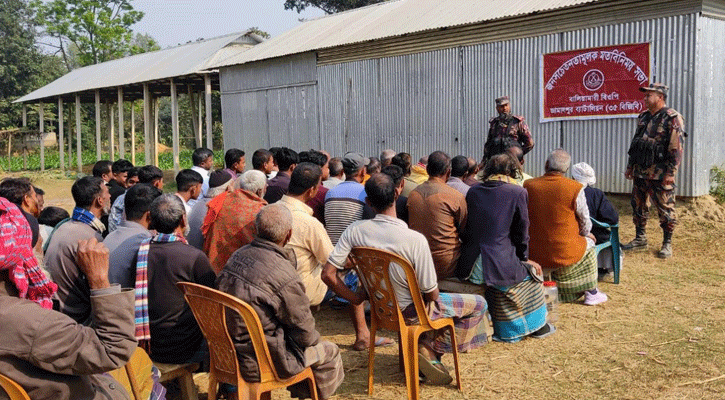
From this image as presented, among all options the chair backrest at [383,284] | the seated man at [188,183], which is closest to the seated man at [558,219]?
the chair backrest at [383,284]

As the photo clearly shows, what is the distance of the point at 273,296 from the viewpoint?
3.28 metres

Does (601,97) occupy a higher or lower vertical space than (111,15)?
lower

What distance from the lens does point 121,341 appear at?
2.53 meters

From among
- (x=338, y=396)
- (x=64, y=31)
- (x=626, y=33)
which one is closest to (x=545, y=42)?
(x=626, y=33)

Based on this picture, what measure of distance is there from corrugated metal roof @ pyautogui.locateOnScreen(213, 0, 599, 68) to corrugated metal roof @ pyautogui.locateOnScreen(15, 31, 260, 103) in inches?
54.6

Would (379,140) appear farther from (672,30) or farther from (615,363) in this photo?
(615,363)

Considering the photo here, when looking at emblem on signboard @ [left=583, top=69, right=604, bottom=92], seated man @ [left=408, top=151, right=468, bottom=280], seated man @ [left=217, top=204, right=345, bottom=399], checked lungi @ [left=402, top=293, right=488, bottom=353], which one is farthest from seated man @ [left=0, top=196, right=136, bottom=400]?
emblem on signboard @ [left=583, top=69, right=604, bottom=92]

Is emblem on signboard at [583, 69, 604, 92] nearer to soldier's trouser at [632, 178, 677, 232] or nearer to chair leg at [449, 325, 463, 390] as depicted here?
soldier's trouser at [632, 178, 677, 232]

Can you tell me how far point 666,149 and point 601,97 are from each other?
212cm

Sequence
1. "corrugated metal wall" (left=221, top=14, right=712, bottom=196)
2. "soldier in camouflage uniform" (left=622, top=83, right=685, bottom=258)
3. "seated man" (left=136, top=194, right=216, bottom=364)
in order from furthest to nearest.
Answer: "corrugated metal wall" (left=221, top=14, right=712, bottom=196) < "soldier in camouflage uniform" (left=622, top=83, right=685, bottom=258) < "seated man" (left=136, top=194, right=216, bottom=364)

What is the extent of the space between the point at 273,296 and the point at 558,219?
313 cm

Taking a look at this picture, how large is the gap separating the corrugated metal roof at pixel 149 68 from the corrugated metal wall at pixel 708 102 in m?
12.4

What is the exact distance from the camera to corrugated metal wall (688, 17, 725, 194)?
8.58 meters

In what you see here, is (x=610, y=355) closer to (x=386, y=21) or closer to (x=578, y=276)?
(x=578, y=276)
